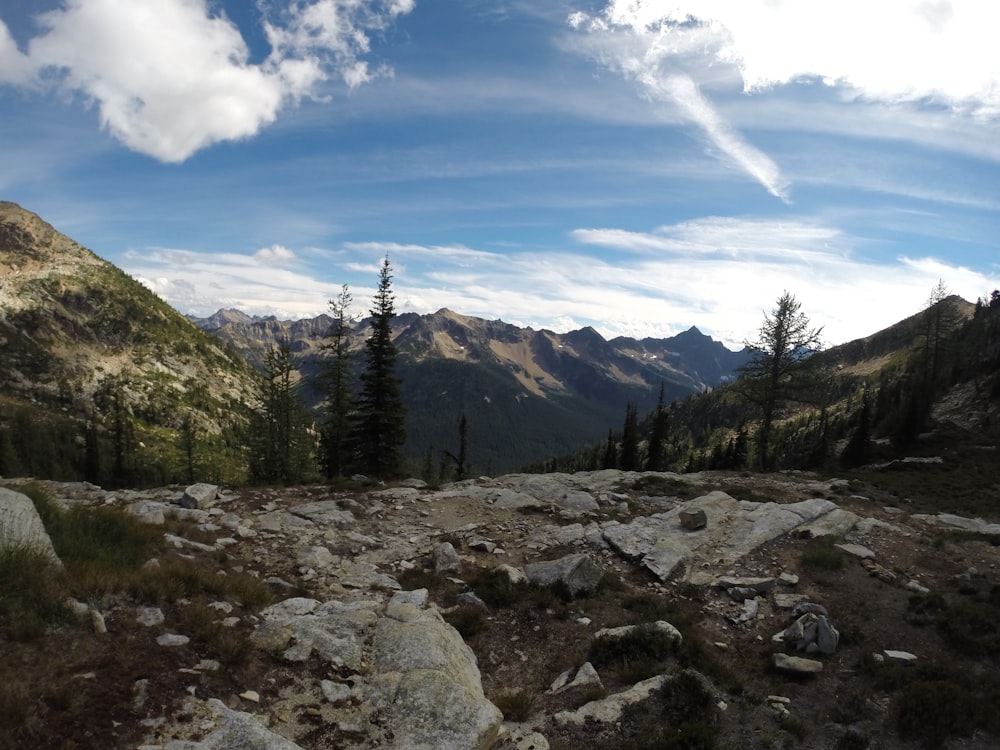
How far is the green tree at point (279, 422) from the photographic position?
121 feet

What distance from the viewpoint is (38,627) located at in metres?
6.43

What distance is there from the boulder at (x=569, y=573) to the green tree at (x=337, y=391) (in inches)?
971

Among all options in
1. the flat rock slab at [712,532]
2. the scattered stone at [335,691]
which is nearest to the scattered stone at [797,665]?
the flat rock slab at [712,532]

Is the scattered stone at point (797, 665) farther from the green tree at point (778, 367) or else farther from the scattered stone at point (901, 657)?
the green tree at point (778, 367)

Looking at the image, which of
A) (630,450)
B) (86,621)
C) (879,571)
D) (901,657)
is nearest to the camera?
(86,621)

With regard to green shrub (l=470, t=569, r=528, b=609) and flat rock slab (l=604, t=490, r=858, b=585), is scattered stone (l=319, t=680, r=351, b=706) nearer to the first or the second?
green shrub (l=470, t=569, r=528, b=609)

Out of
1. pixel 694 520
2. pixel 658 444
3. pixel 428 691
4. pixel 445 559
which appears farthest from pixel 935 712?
pixel 658 444

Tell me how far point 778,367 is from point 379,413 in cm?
2847

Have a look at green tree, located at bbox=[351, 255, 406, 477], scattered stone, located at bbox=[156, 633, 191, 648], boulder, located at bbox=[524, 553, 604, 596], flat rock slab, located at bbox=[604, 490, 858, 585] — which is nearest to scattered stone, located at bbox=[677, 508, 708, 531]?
flat rock slab, located at bbox=[604, 490, 858, 585]

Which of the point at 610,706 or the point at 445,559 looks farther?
the point at 445,559

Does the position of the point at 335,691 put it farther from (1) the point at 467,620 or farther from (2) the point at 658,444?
(2) the point at 658,444

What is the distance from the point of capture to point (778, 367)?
34406 mm

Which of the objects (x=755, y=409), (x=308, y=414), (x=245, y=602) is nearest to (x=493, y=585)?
(x=245, y=602)

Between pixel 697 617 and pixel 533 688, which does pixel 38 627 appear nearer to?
pixel 533 688
